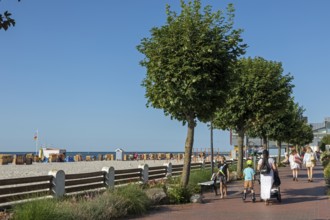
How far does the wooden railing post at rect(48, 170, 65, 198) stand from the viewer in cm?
1309

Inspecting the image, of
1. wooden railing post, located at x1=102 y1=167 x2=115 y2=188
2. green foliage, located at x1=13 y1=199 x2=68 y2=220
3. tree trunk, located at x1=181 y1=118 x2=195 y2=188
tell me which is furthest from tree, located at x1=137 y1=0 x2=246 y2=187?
green foliage, located at x1=13 y1=199 x2=68 y2=220

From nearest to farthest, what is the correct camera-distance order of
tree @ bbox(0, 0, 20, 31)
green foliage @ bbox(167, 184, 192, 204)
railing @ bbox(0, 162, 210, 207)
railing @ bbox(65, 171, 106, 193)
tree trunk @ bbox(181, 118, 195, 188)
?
tree @ bbox(0, 0, 20, 31) < railing @ bbox(0, 162, 210, 207) < railing @ bbox(65, 171, 106, 193) < green foliage @ bbox(167, 184, 192, 204) < tree trunk @ bbox(181, 118, 195, 188)

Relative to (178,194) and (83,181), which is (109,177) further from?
(178,194)

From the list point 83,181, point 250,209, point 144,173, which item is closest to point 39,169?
point 144,173

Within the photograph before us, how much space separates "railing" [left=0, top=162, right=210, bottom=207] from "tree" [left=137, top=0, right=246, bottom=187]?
2740 millimetres

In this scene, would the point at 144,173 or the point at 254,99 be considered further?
the point at 254,99

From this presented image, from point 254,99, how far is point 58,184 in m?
14.7

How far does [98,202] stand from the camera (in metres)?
11.3

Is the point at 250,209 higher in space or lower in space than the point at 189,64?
lower

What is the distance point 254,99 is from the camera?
997 inches

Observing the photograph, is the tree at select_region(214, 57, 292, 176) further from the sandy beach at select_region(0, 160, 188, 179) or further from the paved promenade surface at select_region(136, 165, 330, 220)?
the sandy beach at select_region(0, 160, 188, 179)

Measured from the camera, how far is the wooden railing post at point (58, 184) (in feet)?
43.0

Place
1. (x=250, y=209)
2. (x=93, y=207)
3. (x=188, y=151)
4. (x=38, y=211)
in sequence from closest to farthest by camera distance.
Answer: (x=38, y=211) → (x=93, y=207) → (x=250, y=209) → (x=188, y=151)

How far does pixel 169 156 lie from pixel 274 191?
7421 centimetres
